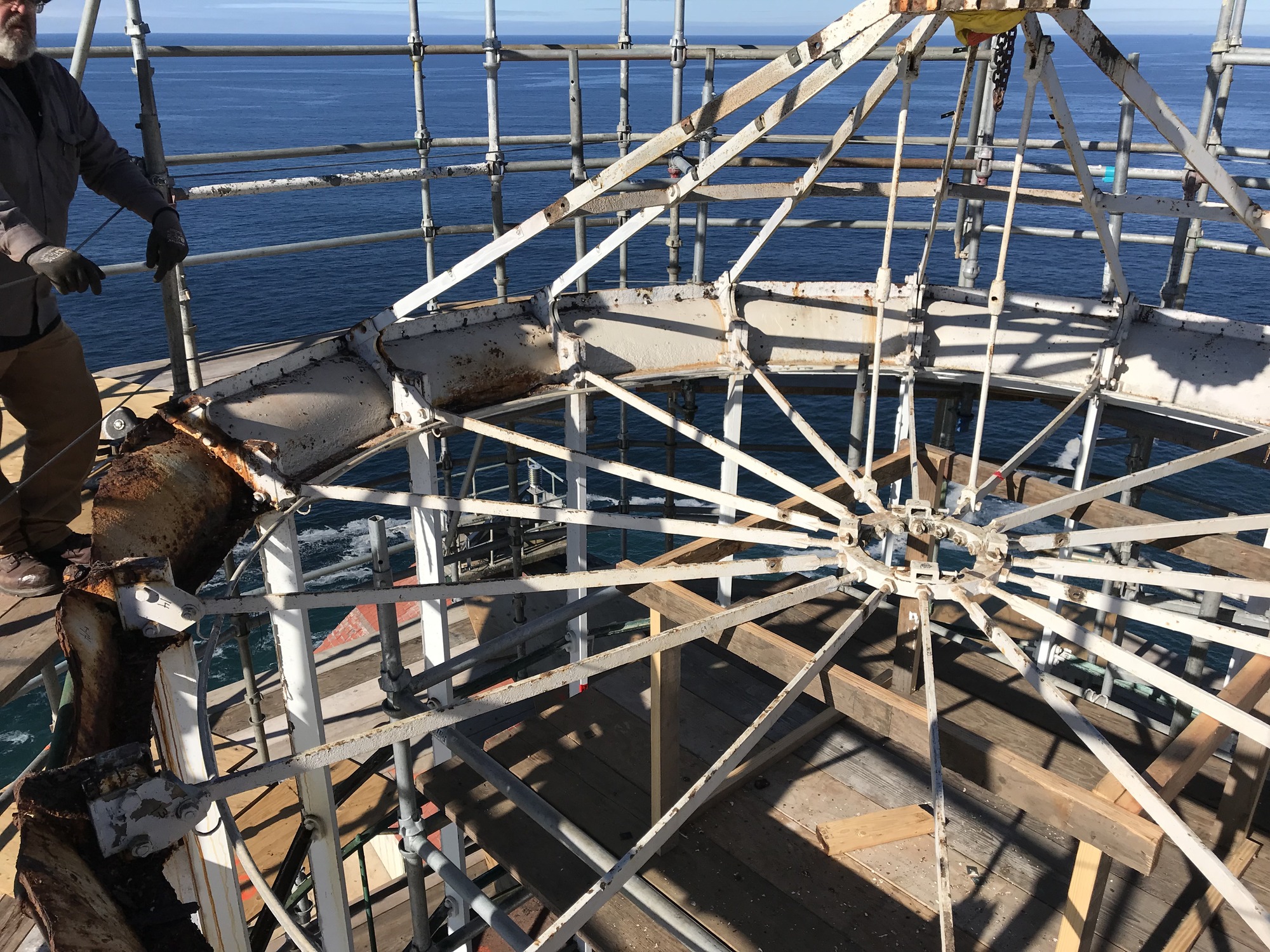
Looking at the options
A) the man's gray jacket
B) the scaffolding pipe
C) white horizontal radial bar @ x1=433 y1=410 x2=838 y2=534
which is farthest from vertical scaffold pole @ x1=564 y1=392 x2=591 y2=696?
the man's gray jacket

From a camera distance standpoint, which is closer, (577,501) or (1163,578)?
(1163,578)

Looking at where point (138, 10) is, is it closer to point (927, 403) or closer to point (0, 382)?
point (0, 382)

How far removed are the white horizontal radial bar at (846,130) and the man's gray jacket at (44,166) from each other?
5.05 metres

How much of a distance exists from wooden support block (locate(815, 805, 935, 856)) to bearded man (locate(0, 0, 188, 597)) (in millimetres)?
5920

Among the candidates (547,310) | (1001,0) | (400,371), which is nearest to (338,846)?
(400,371)

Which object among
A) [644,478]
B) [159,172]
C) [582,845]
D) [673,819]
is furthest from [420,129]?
[673,819]

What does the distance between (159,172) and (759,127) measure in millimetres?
5624

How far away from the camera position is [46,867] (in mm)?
3367

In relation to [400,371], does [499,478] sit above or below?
below

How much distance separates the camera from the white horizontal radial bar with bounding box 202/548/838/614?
5.18 m

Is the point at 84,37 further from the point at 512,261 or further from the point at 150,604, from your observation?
the point at 512,261

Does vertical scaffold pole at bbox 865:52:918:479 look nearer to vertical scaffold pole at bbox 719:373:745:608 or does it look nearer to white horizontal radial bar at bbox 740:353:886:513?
white horizontal radial bar at bbox 740:353:886:513

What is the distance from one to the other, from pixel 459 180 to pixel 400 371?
8446 cm

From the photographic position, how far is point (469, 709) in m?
4.75
